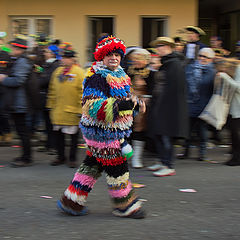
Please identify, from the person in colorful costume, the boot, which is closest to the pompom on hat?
the person in colorful costume

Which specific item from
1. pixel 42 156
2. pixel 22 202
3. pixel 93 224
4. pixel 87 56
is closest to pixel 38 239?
pixel 93 224

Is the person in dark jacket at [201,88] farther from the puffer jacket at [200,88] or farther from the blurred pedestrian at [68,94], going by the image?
the blurred pedestrian at [68,94]

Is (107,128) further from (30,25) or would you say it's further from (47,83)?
(30,25)

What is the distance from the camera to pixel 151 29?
1227 cm

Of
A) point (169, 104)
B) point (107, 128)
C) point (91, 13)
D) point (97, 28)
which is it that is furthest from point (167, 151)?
point (97, 28)

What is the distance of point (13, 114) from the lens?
7.12 meters

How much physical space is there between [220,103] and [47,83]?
2979 millimetres

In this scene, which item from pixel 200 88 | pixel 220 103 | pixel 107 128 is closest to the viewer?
pixel 107 128

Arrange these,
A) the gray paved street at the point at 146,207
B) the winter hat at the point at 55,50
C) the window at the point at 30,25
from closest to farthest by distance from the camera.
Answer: the gray paved street at the point at 146,207 < the winter hat at the point at 55,50 < the window at the point at 30,25

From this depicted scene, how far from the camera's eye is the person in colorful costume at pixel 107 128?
4637 millimetres

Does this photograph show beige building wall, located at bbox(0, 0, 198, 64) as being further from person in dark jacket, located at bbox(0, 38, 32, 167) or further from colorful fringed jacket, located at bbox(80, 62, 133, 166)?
colorful fringed jacket, located at bbox(80, 62, 133, 166)

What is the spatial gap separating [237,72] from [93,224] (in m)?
3.87

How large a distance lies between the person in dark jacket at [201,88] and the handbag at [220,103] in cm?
35

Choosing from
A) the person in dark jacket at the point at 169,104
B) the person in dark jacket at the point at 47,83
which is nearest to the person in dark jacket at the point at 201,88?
the person in dark jacket at the point at 169,104
